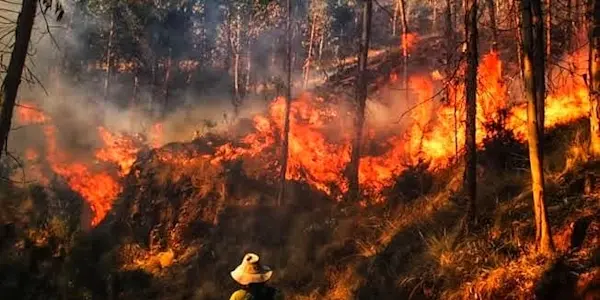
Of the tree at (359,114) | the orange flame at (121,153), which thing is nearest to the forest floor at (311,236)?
the tree at (359,114)

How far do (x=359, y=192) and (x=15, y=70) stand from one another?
11.1 metres

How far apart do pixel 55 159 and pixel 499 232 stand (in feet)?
96.0

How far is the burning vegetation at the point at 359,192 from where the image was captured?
804 centimetres

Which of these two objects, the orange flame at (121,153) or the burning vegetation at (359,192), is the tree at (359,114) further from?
the orange flame at (121,153)

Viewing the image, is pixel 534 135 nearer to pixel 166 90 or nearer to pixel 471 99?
pixel 471 99

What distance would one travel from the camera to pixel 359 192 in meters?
17.3

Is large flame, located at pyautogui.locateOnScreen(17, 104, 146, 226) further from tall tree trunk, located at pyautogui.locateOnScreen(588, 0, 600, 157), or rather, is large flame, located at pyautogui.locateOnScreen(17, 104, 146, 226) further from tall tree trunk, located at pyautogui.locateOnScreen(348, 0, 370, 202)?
tall tree trunk, located at pyautogui.locateOnScreen(588, 0, 600, 157)

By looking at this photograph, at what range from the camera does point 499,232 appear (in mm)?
8609

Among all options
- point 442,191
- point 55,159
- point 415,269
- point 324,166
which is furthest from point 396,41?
point 415,269

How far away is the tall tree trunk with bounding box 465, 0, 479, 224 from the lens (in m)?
9.41

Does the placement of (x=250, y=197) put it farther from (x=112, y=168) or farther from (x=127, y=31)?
(x=127, y=31)

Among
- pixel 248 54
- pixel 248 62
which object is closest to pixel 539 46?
pixel 248 62

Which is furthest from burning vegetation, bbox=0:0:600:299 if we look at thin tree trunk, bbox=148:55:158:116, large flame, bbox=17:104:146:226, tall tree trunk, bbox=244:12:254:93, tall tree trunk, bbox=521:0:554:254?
tall tree trunk, bbox=244:12:254:93

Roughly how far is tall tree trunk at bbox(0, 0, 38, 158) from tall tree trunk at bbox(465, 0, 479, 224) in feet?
22.2
